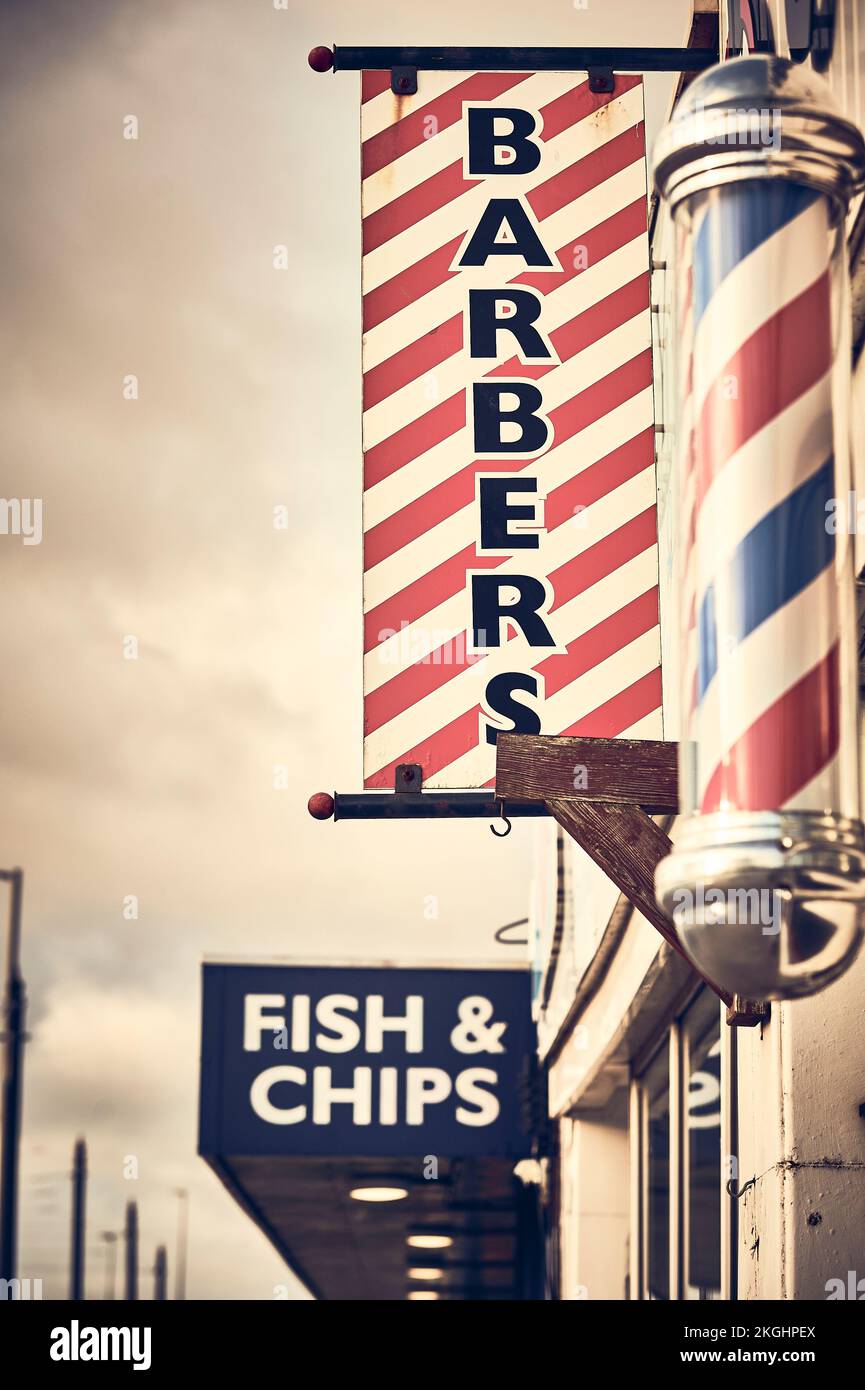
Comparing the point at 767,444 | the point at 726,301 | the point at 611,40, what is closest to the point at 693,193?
the point at 726,301

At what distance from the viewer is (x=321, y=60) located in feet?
16.9

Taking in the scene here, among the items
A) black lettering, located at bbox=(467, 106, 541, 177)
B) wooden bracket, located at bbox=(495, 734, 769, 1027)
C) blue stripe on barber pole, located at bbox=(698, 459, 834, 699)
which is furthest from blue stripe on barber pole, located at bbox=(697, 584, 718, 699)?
black lettering, located at bbox=(467, 106, 541, 177)

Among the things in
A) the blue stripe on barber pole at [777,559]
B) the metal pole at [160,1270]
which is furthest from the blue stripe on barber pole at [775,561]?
the metal pole at [160,1270]

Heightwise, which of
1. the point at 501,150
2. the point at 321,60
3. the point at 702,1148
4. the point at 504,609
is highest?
the point at 321,60

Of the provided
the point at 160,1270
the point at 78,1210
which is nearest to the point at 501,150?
the point at 78,1210

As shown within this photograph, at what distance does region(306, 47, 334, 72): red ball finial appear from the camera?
5.13 m

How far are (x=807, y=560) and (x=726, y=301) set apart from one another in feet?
1.15

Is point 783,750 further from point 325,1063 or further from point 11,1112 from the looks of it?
point 11,1112

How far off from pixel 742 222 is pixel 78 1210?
44177 mm

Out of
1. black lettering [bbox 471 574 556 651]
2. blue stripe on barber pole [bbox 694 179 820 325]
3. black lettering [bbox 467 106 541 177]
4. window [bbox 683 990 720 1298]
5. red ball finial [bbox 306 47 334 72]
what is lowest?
window [bbox 683 990 720 1298]

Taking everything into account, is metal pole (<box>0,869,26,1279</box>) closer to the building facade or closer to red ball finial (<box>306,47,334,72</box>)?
the building facade

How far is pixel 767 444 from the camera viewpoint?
7.75 ft
